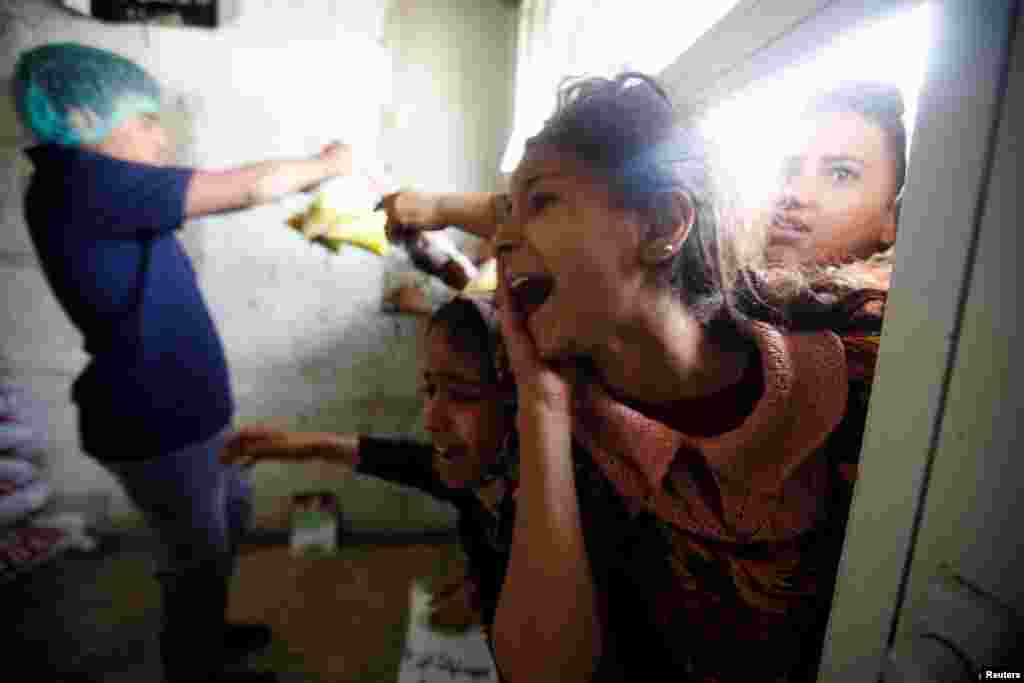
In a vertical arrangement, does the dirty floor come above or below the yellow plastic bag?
below

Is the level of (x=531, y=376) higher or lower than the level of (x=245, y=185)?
lower

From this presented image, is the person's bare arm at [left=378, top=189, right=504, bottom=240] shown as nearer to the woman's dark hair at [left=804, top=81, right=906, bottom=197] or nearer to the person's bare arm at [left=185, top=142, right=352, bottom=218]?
the woman's dark hair at [left=804, top=81, right=906, bottom=197]

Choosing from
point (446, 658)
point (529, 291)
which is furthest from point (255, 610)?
point (529, 291)

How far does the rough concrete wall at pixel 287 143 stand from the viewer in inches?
60.9

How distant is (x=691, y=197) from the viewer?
306 millimetres

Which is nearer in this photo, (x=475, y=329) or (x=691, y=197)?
(x=691, y=197)

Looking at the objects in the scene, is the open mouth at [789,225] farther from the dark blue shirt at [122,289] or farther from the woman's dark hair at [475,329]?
the dark blue shirt at [122,289]

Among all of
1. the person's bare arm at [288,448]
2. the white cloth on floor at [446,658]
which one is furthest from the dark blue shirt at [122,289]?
the white cloth on floor at [446,658]

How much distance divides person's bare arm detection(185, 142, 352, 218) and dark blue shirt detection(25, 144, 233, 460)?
29 mm

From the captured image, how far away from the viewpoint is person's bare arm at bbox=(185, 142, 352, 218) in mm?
970

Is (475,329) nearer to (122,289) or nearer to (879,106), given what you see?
(879,106)

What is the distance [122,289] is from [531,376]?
1.13 m

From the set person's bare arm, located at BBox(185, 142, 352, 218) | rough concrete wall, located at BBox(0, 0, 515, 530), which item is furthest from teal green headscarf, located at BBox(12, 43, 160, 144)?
rough concrete wall, located at BBox(0, 0, 515, 530)

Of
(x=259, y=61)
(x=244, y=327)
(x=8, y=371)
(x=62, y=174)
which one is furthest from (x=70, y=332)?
(x=259, y=61)
